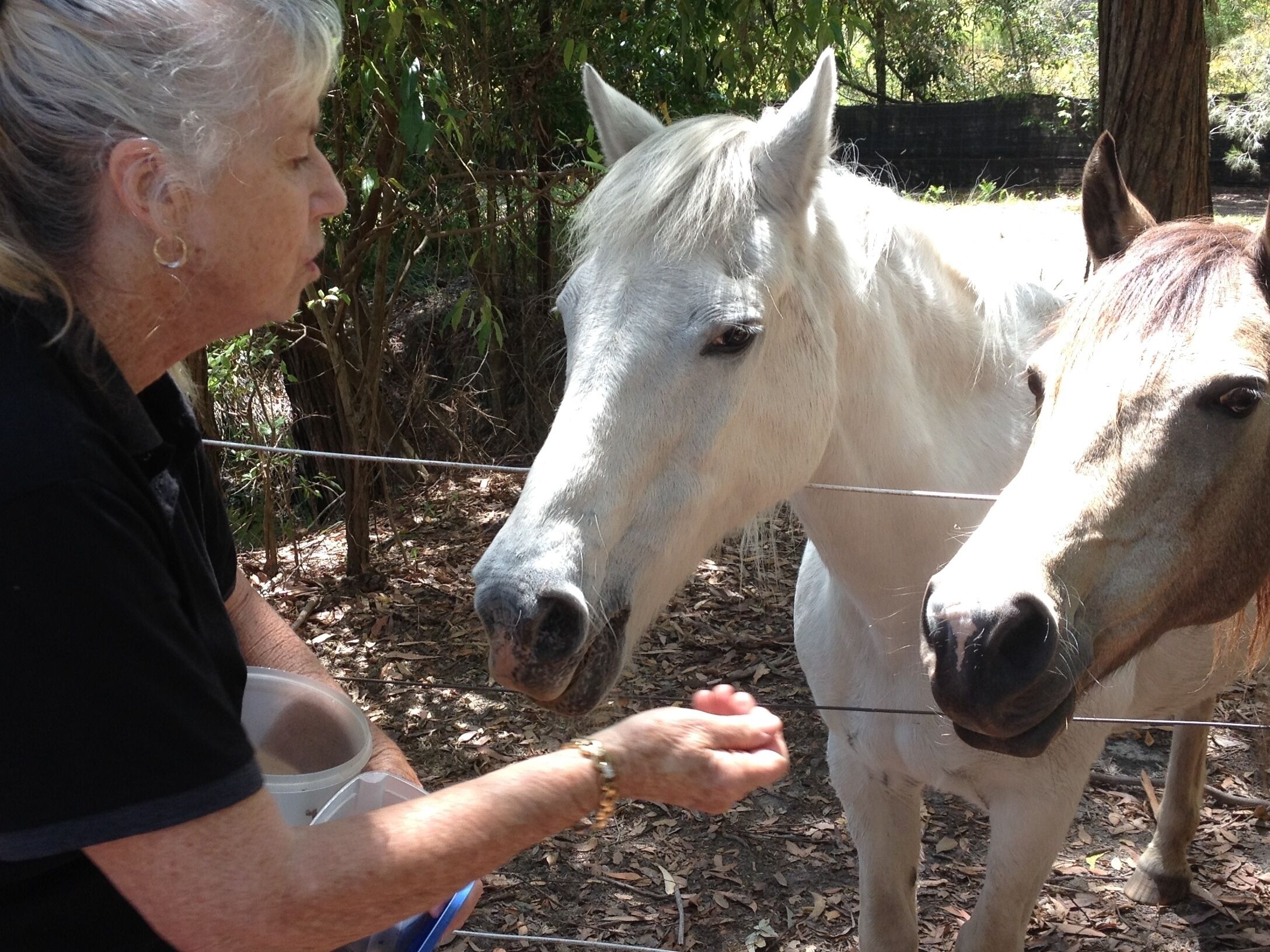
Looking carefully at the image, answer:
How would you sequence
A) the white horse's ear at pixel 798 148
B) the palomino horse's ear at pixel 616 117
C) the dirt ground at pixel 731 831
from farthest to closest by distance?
the dirt ground at pixel 731 831, the palomino horse's ear at pixel 616 117, the white horse's ear at pixel 798 148

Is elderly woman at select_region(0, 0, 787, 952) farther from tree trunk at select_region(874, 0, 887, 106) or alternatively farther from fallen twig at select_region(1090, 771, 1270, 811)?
tree trunk at select_region(874, 0, 887, 106)

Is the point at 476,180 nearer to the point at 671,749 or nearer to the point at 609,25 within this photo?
the point at 609,25

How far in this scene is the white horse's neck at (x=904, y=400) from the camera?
6.93 feet

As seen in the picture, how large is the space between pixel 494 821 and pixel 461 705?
324 cm

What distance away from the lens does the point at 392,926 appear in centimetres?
150

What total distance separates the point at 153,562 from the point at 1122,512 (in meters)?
1.37

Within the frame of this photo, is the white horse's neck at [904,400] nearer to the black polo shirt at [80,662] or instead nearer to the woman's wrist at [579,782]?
the woman's wrist at [579,782]

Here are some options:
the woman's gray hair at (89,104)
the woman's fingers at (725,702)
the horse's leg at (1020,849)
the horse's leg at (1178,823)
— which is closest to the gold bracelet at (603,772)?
the woman's fingers at (725,702)

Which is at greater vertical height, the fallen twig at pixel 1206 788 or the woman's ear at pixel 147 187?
the woman's ear at pixel 147 187

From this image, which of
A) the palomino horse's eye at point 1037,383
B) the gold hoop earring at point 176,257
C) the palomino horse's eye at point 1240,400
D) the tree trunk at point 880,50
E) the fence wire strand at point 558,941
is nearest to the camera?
the gold hoop earring at point 176,257

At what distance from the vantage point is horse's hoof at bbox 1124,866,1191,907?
3.25 meters

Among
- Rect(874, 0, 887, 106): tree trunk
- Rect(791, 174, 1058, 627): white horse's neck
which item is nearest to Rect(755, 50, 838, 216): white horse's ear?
Rect(791, 174, 1058, 627): white horse's neck

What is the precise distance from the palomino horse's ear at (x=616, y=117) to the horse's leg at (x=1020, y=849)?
5.68ft

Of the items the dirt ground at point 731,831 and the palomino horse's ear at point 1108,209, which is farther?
the dirt ground at point 731,831
